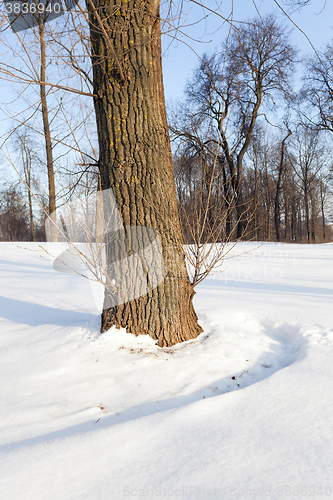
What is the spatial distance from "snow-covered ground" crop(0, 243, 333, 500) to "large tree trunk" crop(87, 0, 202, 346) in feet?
0.70

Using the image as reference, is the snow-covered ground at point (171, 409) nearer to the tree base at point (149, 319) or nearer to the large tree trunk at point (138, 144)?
the tree base at point (149, 319)

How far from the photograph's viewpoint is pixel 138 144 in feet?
7.61

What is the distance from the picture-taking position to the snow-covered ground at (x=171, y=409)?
111cm

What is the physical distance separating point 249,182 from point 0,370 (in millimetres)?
29442

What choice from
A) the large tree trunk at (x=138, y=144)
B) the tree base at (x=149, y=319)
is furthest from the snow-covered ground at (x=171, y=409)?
the large tree trunk at (x=138, y=144)

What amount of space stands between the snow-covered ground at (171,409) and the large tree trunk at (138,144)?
21cm

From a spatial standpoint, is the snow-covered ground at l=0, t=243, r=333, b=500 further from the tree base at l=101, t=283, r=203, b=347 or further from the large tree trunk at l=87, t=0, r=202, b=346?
the large tree trunk at l=87, t=0, r=202, b=346

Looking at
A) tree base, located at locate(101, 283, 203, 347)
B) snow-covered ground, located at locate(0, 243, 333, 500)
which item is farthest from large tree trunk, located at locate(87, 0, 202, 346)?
snow-covered ground, located at locate(0, 243, 333, 500)

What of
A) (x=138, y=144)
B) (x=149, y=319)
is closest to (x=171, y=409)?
(x=149, y=319)

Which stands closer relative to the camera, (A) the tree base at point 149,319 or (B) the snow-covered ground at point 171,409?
(B) the snow-covered ground at point 171,409

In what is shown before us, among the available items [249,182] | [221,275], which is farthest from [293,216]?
[221,275]

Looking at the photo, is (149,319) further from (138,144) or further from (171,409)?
(138,144)

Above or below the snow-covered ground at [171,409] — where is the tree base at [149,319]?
above

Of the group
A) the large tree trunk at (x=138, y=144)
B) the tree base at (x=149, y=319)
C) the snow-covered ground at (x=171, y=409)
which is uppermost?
the large tree trunk at (x=138, y=144)
